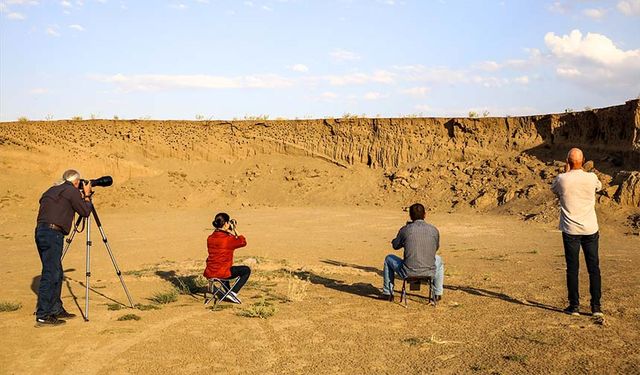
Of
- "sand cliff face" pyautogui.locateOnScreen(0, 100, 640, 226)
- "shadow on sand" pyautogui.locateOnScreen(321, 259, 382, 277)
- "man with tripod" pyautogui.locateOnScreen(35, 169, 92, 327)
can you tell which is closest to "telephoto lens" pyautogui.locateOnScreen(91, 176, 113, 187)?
"man with tripod" pyautogui.locateOnScreen(35, 169, 92, 327)

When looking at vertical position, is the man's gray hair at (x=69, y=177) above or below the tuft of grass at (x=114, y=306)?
above

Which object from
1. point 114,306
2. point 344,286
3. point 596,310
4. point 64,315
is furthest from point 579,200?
point 64,315

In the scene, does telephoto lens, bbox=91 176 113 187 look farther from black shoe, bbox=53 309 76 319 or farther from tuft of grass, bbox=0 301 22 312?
tuft of grass, bbox=0 301 22 312

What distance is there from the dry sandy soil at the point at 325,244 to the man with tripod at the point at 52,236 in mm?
300

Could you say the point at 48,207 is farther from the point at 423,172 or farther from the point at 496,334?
the point at 423,172

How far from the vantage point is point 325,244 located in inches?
622

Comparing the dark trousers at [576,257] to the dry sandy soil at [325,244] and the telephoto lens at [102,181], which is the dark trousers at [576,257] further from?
the telephoto lens at [102,181]

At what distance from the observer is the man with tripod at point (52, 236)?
21.6ft

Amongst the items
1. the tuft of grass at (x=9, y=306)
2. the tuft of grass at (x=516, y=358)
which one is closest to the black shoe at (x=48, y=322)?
the tuft of grass at (x=9, y=306)

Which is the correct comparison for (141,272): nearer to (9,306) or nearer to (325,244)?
(9,306)

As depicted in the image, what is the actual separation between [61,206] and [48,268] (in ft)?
2.43

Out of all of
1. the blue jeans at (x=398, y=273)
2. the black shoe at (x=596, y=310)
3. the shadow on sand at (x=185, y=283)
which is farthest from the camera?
the shadow on sand at (x=185, y=283)

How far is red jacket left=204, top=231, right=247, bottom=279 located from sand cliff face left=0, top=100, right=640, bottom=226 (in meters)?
18.6

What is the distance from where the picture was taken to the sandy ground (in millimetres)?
5168
